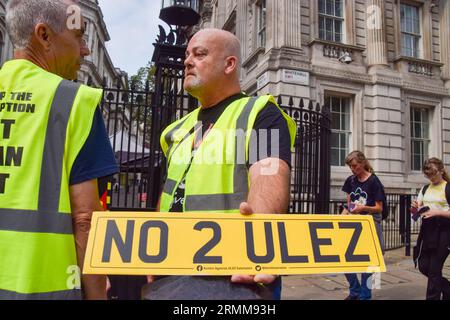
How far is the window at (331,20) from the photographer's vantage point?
13570 mm

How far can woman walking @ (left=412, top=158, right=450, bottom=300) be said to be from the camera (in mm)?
4570

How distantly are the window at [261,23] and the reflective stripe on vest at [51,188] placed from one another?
44.5 feet

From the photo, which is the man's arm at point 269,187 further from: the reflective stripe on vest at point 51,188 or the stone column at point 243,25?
the stone column at point 243,25

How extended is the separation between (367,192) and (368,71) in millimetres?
9750

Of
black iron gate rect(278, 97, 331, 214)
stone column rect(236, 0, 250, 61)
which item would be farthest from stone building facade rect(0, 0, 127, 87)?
stone column rect(236, 0, 250, 61)

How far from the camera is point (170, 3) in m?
4.13

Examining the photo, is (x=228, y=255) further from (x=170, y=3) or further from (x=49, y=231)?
(x=170, y=3)

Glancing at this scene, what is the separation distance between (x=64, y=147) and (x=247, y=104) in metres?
0.82

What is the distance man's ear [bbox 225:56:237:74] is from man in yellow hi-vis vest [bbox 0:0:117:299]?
0.73 metres

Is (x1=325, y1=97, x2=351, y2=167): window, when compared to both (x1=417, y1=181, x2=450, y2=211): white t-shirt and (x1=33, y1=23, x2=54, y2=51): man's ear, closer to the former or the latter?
(x1=417, y1=181, x2=450, y2=211): white t-shirt

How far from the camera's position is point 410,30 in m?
15.0

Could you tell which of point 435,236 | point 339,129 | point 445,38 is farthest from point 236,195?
point 445,38
